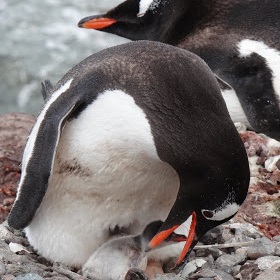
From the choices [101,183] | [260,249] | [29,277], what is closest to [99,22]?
[101,183]

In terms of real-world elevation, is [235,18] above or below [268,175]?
above

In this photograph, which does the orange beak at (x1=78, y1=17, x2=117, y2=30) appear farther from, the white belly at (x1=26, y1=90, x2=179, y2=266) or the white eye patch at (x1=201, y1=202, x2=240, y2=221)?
the white eye patch at (x1=201, y1=202, x2=240, y2=221)

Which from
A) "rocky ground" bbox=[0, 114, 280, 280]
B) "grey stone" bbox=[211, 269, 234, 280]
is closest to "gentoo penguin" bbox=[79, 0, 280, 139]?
"rocky ground" bbox=[0, 114, 280, 280]

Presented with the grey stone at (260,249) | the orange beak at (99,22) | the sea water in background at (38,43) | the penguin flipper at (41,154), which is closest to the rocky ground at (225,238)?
the grey stone at (260,249)

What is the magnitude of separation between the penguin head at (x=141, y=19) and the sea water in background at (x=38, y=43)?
2271mm

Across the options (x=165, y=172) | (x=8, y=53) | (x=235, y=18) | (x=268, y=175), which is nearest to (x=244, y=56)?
(x=235, y=18)

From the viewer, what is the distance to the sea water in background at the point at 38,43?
26.7ft

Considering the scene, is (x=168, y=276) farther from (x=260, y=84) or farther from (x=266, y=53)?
(x=266, y=53)

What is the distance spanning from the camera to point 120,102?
10.9 feet

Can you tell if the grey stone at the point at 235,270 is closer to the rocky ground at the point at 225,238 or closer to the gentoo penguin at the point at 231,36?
the rocky ground at the point at 225,238

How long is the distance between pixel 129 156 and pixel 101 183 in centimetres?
21

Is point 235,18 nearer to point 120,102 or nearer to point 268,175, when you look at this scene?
point 268,175

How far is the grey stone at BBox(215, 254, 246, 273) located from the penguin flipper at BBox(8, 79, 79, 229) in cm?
84

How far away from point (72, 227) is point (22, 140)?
4.98 feet
